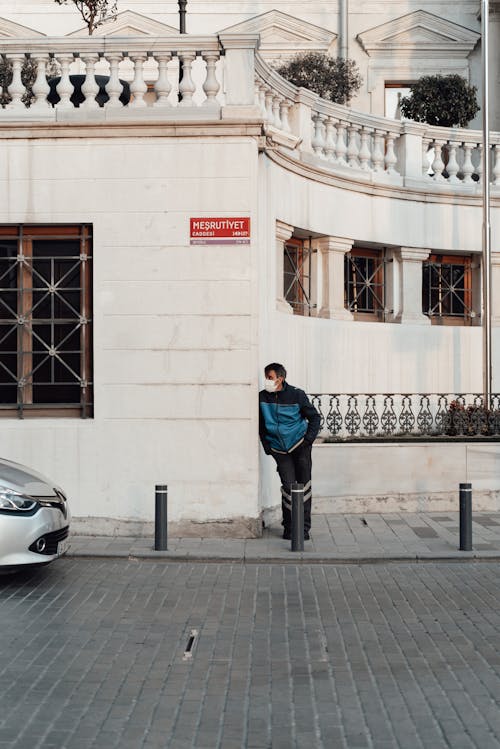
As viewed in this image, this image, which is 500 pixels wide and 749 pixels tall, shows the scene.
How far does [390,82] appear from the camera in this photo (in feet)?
92.3

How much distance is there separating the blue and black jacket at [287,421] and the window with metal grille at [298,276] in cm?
307

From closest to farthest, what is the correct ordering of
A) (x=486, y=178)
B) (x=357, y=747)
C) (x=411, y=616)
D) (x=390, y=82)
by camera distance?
1. (x=357, y=747)
2. (x=411, y=616)
3. (x=486, y=178)
4. (x=390, y=82)

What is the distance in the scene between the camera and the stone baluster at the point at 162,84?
1314cm

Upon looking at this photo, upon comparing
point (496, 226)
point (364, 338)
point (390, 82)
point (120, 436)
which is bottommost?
point (120, 436)

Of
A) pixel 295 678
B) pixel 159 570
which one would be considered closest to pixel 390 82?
pixel 159 570

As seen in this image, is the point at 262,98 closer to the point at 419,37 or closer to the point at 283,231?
the point at 283,231

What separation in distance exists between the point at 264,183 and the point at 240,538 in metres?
4.20

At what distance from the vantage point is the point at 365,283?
57.8 feet

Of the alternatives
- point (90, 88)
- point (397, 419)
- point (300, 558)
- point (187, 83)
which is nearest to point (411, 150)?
point (397, 419)

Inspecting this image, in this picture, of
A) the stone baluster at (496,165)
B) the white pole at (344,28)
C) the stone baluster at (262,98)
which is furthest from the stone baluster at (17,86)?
the white pole at (344,28)

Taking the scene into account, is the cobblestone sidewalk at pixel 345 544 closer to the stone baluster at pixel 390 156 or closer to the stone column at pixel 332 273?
the stone column at pixel 332 273

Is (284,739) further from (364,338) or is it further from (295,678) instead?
(364,338)

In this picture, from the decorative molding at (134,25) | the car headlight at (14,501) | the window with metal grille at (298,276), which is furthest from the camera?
the decorative molding at (134,25)

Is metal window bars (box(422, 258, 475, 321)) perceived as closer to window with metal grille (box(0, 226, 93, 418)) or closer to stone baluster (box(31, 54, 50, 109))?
window with metal grille (box(0, 226, 93, 418))
